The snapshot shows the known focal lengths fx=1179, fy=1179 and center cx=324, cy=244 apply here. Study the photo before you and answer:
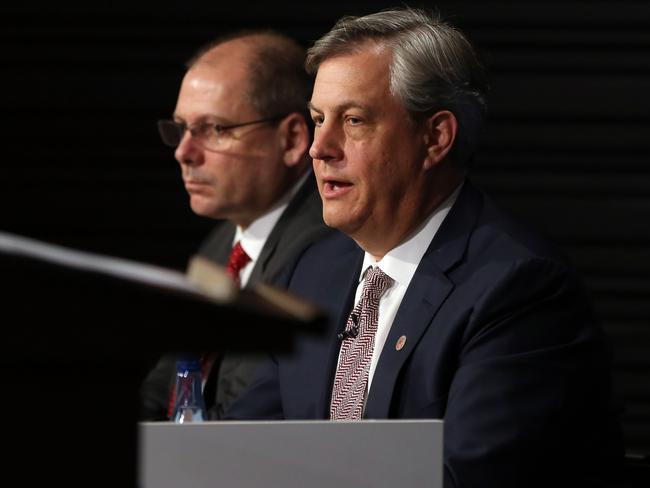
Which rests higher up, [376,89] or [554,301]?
[376,89]

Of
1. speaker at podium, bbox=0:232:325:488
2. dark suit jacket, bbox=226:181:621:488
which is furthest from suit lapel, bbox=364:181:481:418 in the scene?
speaker at podium, bbox=0:232:325:488

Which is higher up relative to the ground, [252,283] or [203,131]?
[203,131]

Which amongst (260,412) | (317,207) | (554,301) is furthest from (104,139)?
(554,301)

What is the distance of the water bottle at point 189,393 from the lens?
278 cm

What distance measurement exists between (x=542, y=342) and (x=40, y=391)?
4.99 ft

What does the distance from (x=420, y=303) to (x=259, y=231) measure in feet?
4.33

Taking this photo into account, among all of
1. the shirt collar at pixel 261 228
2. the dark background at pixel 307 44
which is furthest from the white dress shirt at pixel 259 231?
the dark background at pixel 307 44

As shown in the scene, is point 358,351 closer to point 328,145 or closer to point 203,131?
point 328,145

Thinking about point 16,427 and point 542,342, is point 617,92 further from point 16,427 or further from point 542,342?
point 16,427

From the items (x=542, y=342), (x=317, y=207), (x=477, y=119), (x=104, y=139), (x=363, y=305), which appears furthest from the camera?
(x=104, y=139)

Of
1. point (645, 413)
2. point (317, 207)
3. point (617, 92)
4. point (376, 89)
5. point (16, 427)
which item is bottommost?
point (645, 413)

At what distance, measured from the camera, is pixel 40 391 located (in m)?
1.05

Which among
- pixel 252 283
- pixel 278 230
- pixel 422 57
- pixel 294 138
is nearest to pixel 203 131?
pixel 294 138

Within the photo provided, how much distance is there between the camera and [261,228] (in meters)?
3.77
